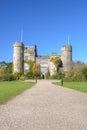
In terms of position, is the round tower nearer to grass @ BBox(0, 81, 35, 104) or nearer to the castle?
the castle

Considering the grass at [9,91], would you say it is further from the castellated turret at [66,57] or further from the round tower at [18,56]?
the castellated turret at [66,57]

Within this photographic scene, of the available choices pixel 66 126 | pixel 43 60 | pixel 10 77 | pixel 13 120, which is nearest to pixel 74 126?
pixel 66 126

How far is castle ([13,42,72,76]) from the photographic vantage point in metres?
78.9

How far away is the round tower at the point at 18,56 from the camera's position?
78562 millimetres

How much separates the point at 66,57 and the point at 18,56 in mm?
13486

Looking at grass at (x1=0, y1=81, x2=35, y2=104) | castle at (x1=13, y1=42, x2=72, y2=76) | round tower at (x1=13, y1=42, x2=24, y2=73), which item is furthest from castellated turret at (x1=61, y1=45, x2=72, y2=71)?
grass at (x1=0, y1=81, x2=35, y2=104)

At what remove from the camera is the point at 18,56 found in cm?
7938

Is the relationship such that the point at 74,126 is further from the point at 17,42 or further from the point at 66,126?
the point at 17,42

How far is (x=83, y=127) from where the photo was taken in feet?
24.3

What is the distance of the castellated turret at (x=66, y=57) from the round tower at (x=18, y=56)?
11578 millimetres

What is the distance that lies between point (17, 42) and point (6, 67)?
12.1 m

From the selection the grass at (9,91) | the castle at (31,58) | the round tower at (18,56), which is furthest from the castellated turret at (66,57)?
the grass at (9,91)

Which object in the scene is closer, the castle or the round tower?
the round tower

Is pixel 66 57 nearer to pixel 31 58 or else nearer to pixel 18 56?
pixel 31 58
